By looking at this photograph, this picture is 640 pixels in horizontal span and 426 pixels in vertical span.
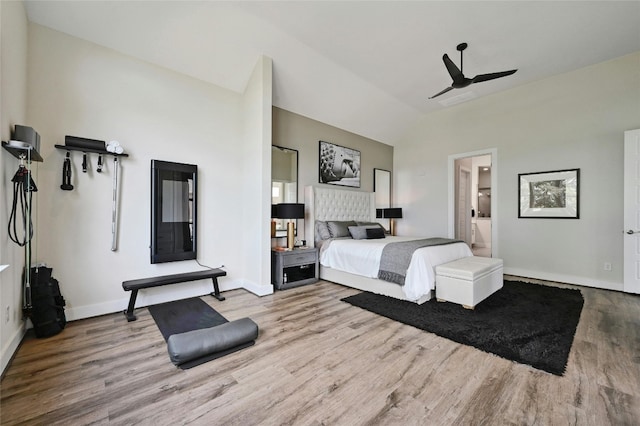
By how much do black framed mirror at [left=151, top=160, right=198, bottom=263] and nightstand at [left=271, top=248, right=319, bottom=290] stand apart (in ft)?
3.80

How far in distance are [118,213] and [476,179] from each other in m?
9.86

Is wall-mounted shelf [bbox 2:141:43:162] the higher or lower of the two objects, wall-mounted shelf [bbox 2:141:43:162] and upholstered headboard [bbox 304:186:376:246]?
the higher

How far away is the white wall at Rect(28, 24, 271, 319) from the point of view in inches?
108

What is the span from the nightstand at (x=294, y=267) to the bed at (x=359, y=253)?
213mm

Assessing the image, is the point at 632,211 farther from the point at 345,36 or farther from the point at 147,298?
the point at 147,298

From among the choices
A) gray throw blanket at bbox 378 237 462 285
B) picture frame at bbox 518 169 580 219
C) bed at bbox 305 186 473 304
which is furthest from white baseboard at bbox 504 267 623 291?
gray throw blanket at bbox 378 237 462 285

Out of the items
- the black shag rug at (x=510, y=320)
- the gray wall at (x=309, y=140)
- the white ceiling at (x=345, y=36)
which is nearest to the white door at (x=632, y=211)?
the black shag rug at (x=510, y=320)

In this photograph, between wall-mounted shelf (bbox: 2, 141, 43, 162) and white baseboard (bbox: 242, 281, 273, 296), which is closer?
wall-mounted shelf (bbox: 2, 141, 43, 162)

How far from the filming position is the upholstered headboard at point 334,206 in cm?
494

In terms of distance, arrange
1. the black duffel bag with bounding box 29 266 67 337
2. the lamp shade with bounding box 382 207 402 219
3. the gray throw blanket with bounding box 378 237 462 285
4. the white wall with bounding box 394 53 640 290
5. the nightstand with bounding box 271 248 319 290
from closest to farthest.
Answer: the black duffel bag with bounding box 29 266 67 337 → the gray throw blanket with bounding box 378 237 462 285 → the nightstand with bounding box 271 248 319 290 → the white wall with bounding box 394 53 640 290 → the lamp shade with bounding box 382 207 402 219

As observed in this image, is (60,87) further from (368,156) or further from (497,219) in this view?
(497,219)

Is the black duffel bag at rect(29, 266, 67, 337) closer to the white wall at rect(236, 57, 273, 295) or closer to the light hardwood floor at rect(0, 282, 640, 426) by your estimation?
the light hardwood floor at rect(0, 282, 640, 426)

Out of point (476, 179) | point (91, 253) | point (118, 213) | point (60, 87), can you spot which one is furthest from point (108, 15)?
point (476, 179)

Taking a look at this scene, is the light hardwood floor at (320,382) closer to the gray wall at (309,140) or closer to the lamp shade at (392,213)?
the gray wall at (309,140)
